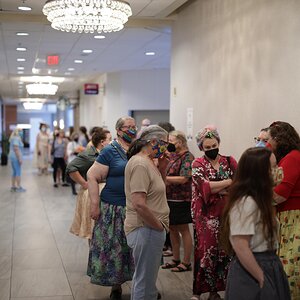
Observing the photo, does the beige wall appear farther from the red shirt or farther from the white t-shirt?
the white t-shirt

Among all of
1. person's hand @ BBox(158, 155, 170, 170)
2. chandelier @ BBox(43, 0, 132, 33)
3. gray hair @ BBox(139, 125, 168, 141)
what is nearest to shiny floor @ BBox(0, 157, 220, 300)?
person's hand @ BBox(158, 155, 170, 170)

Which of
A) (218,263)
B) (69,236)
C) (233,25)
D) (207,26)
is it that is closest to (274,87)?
(233,25)

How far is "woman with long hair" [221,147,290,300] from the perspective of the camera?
119 inches

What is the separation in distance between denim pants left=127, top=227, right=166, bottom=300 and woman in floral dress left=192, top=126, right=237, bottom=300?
851mm

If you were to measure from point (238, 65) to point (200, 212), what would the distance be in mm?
1925

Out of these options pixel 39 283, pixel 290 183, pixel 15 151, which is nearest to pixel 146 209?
pixel 290 183

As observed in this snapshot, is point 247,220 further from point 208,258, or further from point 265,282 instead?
point 208,258

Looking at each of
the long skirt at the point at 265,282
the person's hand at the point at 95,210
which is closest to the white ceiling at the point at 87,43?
the person's hand at the point at 95,210

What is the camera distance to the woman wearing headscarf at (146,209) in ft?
13.1

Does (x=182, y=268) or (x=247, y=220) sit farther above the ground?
(x=247, y=220)

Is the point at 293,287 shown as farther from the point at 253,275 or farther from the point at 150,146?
the point at 150,146

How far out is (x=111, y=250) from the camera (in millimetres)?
5102

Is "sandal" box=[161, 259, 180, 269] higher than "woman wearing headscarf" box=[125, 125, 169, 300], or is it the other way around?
"woman wearing headscarf" box=[125, 125, 169, 300]

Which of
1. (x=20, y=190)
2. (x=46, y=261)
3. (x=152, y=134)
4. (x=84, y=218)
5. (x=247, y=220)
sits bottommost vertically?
(x=20, y=190)
